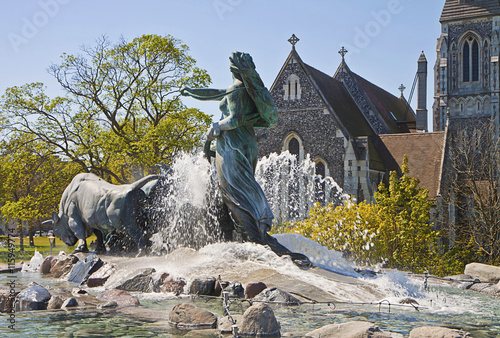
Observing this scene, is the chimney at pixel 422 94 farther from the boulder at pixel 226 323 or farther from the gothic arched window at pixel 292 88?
the boulder at pixel 226 323

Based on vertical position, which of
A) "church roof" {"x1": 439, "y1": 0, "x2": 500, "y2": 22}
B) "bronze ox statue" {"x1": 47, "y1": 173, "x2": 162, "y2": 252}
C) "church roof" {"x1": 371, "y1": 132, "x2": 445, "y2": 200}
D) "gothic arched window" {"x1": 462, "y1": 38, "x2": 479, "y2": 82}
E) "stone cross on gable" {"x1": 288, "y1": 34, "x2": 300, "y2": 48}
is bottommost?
"bronze ox statue" {"x1": 47, "y1": 173, "x2": 162, "y2": 252}

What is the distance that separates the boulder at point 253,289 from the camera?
735cm

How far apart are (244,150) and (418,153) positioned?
2250 centimetres

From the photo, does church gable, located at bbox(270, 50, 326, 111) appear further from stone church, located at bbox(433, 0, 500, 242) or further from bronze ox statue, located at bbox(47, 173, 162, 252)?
bronze ox statue, located at bbox(47, 173, 162, 252)

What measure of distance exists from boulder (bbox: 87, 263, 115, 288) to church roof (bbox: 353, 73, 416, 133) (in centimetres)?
2820

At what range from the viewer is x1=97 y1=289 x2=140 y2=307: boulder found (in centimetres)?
699

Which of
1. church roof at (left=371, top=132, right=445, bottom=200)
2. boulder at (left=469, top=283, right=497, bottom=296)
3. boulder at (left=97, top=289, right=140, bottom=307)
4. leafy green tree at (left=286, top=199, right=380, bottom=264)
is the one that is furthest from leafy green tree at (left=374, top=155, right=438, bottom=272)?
boulder at (left=97, top=289, right=140, bottom=307)

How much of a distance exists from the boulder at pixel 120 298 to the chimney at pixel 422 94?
39552 mm

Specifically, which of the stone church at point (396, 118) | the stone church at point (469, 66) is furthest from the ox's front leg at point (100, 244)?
the stone church at point (469, 66)

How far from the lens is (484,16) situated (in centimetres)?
3697

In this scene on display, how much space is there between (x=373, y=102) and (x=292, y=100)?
28.4 feet

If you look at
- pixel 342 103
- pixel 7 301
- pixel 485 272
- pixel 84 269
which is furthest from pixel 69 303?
pixel 342 103

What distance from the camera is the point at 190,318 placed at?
580 centimetres

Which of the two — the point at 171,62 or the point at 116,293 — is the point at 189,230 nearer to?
the point at 116,293
